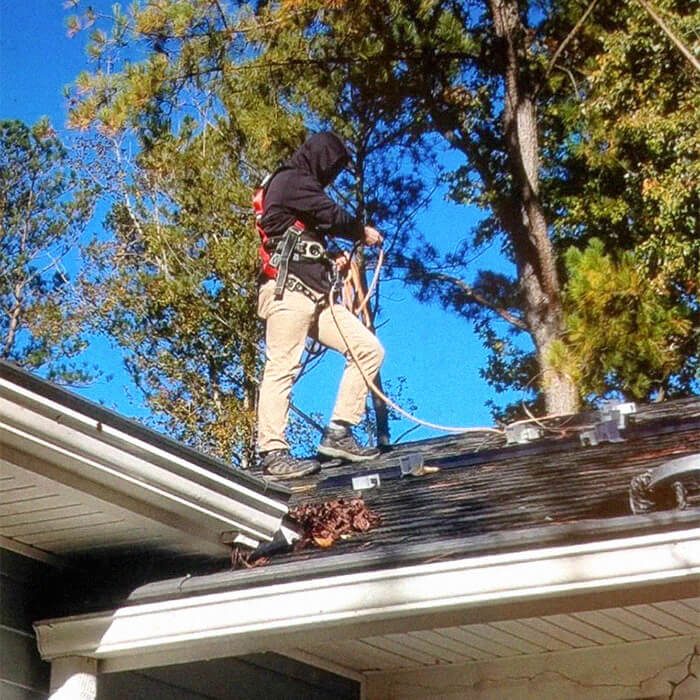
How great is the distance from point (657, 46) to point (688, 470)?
1079 centimetres

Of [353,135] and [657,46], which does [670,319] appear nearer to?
[657,46]

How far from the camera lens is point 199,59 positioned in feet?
53.7

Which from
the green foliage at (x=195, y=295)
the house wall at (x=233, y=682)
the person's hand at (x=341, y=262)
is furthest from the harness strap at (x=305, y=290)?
the green foliage at (x=195, y=295)

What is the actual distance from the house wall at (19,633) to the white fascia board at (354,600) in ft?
0.17

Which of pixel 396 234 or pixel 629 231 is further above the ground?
pixel 396 234

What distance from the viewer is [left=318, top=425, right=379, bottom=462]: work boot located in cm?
586

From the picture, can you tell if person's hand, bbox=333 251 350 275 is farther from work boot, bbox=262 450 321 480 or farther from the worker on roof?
work boot, bbox=262 450 321 480

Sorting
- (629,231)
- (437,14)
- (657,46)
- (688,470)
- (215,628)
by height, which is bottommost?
(215,628)

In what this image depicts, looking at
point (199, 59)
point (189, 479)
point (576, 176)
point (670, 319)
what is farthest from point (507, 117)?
point (189, 479)

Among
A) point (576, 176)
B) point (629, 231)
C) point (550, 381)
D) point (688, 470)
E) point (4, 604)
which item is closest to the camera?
point (688, 470)

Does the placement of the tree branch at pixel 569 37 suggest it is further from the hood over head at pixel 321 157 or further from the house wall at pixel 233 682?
the house wall at pixel 233 682

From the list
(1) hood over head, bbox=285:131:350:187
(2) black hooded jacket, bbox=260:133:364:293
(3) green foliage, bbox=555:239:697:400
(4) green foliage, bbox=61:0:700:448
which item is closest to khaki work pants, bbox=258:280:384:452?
(2) black hooded jacket, bbox=260:133:364:293

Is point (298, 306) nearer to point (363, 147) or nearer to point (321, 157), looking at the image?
point (321, 157)

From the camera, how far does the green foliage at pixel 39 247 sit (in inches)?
783
